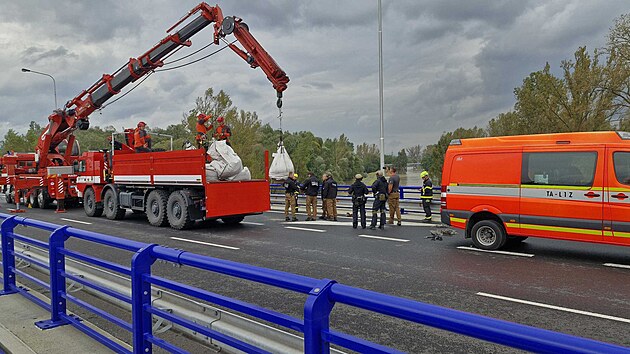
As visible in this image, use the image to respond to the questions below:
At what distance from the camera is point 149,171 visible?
14.1 meters

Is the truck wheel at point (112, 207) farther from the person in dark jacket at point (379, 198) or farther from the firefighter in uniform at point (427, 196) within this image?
the firefighter in uniform at point (427, 196)

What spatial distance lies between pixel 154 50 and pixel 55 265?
45.8ft

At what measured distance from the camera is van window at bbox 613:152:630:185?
780 centimetres

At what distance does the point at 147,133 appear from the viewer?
53.8 ft

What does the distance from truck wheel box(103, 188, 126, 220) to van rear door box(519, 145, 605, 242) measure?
1329 centimetres

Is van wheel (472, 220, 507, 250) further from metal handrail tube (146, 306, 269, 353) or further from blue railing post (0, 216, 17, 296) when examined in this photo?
blue railing post (0, 216, 17, 296)

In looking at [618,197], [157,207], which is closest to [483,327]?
[618,197]

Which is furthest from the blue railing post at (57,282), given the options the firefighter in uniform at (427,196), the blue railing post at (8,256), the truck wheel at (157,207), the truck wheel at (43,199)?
the truck wheel at (43,199)

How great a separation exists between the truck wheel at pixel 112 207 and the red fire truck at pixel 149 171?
0.12ft

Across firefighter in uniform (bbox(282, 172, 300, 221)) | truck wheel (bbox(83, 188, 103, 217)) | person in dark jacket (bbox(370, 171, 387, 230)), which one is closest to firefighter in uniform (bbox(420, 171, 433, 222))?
person in dark jacket (bbox(370, 171, 387, 230))

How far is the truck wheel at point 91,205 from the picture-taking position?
1716 centimetres

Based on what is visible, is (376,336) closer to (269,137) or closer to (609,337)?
(609,337)

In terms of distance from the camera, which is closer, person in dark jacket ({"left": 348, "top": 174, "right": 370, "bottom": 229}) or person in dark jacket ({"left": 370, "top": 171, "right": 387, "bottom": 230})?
person in dark jacket ({"left": 370, "top": 171, "right": 387, "bottom": 230})

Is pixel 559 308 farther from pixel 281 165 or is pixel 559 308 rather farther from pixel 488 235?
pixel 281 165
